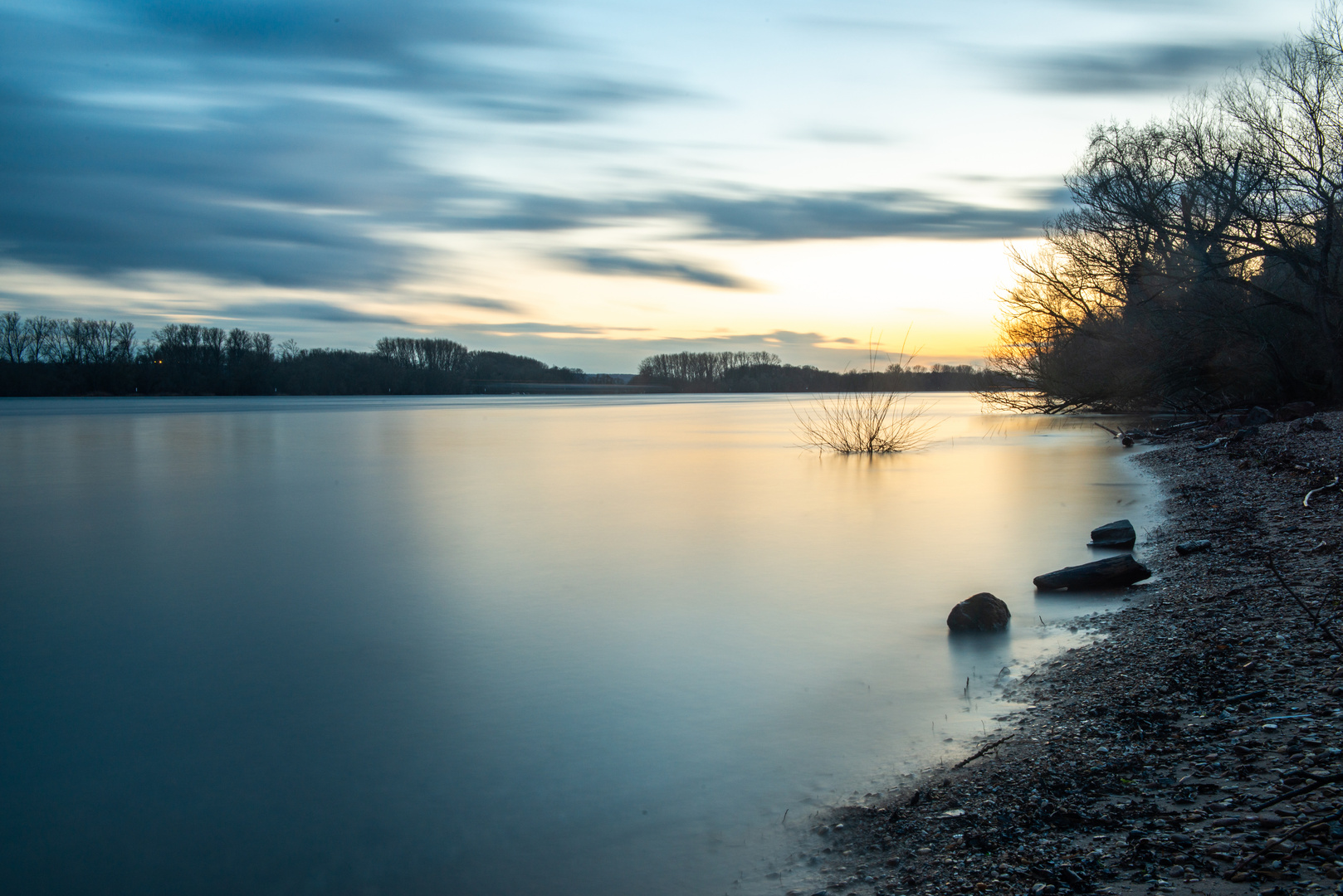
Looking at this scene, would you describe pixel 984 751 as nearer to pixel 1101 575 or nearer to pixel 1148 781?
pixel 1148 781

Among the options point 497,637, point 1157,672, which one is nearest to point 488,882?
point 497,637

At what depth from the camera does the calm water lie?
312 cm

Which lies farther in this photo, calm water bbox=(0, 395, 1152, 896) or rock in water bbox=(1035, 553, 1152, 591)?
rock in water bbox=(1035, 553, 1152, 591)

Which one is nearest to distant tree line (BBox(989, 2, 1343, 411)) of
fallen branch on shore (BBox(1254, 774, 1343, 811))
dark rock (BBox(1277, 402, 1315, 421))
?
dark rock (BBox(1277, 402, 1315, 421))

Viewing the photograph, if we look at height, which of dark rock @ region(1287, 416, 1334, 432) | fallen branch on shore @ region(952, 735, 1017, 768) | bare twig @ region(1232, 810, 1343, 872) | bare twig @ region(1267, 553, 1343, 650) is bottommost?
fallen branch on shore @ region(952, 735, 1017, 768)

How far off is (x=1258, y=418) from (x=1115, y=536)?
44.0 ft

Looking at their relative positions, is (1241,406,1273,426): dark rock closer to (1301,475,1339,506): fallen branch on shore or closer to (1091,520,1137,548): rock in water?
(1301,475,1339,506): fallen branch on shore

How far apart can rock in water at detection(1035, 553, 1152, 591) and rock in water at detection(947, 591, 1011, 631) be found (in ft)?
3.51

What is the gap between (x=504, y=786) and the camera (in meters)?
3.56

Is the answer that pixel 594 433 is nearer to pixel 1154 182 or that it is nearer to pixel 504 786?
pixel 1154 182

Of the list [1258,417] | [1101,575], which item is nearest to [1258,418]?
[1258,417]

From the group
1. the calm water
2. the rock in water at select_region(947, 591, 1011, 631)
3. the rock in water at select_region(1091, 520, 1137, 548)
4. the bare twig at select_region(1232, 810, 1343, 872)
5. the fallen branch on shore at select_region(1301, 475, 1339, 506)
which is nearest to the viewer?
the bare twig at select_region(1232, 810, 1343, 872)

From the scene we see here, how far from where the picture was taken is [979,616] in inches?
215

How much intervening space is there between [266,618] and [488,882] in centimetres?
393
